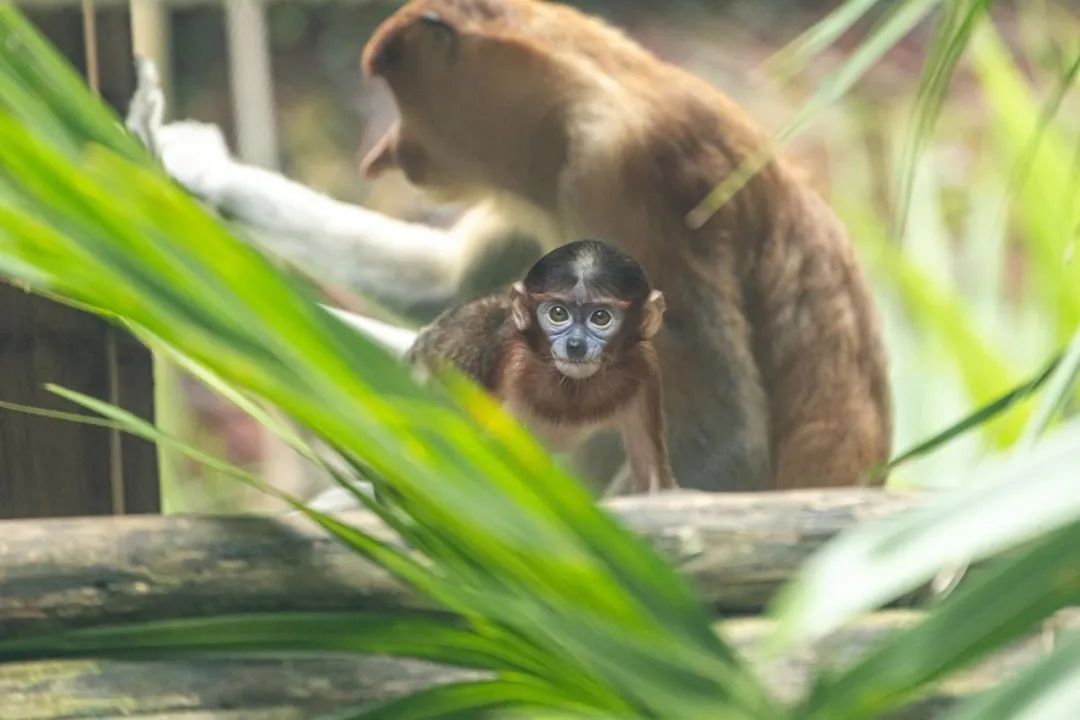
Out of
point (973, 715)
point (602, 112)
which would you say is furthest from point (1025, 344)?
point (973, 715)

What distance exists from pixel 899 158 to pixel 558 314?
679mm

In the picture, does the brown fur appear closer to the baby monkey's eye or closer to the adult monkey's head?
the baby monkey's eye

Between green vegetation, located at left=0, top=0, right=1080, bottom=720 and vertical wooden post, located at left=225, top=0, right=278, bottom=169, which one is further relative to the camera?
vertical wooden post, located at left=225, top=0, right=278, bottom=169

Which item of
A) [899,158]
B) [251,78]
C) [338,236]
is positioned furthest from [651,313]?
[251,78]

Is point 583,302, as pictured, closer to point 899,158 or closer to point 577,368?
point 577,368

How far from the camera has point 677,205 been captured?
217cm

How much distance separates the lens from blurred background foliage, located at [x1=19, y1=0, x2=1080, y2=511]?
2.38 m

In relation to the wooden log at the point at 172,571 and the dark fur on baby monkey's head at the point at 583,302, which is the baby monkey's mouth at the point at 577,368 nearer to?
the dark fur on baby monkey's head at the point at 583,302

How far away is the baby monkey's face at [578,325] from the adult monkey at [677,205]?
0.62m

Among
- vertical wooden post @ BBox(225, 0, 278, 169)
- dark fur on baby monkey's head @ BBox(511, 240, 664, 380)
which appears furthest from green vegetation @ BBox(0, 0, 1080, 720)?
vertical wooden post @ BBox(225, 0, 278, 169)

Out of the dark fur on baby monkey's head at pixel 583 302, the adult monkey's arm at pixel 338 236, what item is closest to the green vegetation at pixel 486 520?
the dark fur on baby monkey's head at pixel 583 302

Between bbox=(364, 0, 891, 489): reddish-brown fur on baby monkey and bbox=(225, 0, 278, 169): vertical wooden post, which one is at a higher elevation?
bbox=(225, 0, 278, 169): vertical wooden post

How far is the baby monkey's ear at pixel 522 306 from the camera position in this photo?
4.99ft

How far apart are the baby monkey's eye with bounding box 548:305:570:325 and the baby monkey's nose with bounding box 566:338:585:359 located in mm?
22
